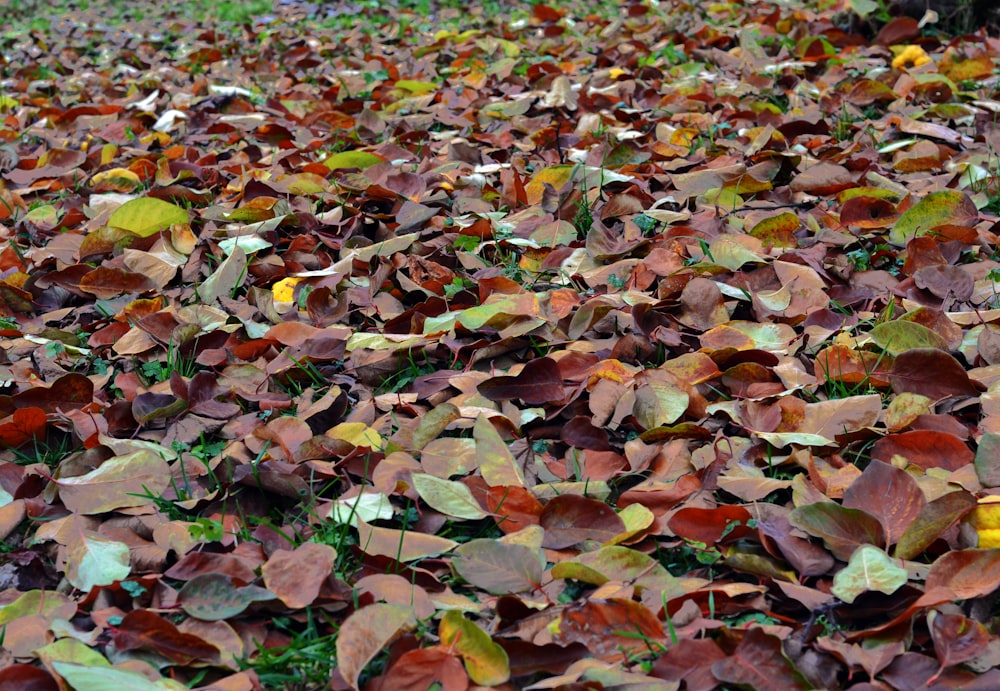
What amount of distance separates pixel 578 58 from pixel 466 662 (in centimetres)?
333

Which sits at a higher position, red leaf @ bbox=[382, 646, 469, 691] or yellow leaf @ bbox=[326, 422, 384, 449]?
red leaf @ bbox=[382, 646, 469, 691]

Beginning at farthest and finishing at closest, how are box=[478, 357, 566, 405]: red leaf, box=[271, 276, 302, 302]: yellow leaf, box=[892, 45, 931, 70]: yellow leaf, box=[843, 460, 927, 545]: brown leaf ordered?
box=[892, 45, 931, 70]: yellow leaf → box=[271, 276, 302, 302]: yellow leaf → box=[478, 357, 566, 405]: red leaf → box=[843, 460, 927, 545]: brown leaf

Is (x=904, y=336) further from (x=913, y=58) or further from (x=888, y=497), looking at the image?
(x=913, y=58)

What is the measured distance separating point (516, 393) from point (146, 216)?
1269 mm

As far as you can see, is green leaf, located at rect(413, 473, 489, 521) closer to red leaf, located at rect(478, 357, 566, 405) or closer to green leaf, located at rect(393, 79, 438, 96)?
red leaf, located at rect(478, 357, 566, 405)

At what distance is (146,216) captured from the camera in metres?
2.46

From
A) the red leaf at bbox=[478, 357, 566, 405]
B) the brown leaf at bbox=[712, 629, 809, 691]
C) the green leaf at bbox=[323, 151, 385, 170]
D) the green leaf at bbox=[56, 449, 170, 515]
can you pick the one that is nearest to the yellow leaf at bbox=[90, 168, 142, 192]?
the green leaf at bbox=[323, 151, 385, 170]

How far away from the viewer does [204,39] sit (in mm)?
4988

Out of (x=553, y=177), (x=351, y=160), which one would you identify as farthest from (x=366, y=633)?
(x=351, y=160)

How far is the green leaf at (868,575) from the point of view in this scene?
124 cm

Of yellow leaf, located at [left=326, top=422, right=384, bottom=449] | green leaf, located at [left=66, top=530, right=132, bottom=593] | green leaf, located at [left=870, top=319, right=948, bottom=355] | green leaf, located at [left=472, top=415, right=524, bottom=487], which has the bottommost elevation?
green leaf, located at [left=66, top=530, right=132, bottom=593]

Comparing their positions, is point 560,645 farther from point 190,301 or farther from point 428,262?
point 190,301

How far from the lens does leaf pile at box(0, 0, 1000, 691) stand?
49.3 inches

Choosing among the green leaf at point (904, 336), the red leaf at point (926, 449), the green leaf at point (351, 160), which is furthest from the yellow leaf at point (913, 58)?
the red leaf at point (926, 449)
